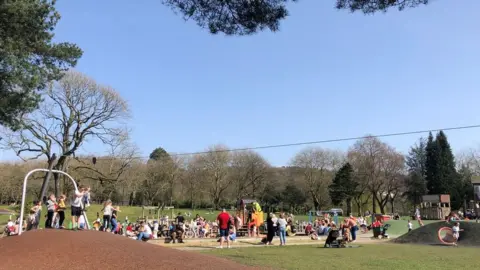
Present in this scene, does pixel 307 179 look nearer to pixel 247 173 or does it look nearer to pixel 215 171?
pixel 247 173

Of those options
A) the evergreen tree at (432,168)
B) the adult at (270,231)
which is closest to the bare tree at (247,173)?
the evergreen tree at (432,168)

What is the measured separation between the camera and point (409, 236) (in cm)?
2558

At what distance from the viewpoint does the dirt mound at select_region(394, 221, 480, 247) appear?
23.7 m

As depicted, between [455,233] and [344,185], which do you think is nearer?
[455,233]

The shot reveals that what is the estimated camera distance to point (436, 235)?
2500cm

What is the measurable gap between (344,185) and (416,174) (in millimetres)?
18173

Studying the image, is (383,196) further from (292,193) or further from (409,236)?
(409,236)

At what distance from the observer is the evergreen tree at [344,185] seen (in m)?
69.8

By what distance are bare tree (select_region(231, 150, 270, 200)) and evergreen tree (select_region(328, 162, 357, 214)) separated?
1298 centimetres

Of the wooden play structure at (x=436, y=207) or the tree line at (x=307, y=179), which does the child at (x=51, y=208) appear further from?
the wooden play structure at (x=436, y=207)

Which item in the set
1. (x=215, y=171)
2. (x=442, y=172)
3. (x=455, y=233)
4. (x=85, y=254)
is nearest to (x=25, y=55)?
(x=85, y=254)

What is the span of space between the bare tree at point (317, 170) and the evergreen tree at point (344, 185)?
3.60 m

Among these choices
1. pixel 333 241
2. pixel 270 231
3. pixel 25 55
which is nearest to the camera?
pixel 25 55

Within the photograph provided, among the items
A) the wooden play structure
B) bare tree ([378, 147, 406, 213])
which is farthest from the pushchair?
bare tree ([378, 147, 406, 213])
